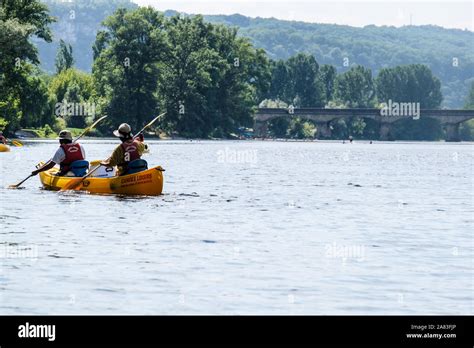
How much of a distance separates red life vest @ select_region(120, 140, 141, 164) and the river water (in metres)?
1.22

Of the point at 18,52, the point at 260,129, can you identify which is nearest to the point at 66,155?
the point at 18,52

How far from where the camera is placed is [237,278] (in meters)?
17.5

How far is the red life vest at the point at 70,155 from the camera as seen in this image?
111 ft

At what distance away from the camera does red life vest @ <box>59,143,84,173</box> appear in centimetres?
3375

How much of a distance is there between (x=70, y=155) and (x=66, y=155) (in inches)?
5.1

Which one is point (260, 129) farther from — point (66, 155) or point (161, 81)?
point (66, 155)

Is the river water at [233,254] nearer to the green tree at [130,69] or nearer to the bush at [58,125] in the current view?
the bush at [58,125]

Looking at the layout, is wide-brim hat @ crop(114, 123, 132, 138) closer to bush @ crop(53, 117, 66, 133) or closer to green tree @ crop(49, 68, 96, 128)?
bush @ crop(53, 117, 66, 133)

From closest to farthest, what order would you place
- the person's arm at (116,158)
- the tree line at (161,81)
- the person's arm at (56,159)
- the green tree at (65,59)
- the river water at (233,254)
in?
the river water at (233,254), the person's arm at (116,158), the person's arm at (56,159), the tree line at (161,81), the green tree at (65,59)

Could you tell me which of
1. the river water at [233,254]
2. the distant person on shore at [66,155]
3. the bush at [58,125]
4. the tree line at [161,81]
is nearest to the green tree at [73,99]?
the tree line at [161,81]

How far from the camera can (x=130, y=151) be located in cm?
3253

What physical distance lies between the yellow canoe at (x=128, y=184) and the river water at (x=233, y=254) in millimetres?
496

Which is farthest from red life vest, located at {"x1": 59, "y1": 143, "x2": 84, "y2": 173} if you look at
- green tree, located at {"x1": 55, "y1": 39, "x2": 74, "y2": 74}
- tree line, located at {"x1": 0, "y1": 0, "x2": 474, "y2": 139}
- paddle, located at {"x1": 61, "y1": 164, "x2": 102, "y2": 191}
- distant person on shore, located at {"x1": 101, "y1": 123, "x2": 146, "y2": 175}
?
green tree, located at {"x1": 55, "y1": 39, "x2": 74, "y2": 74}
